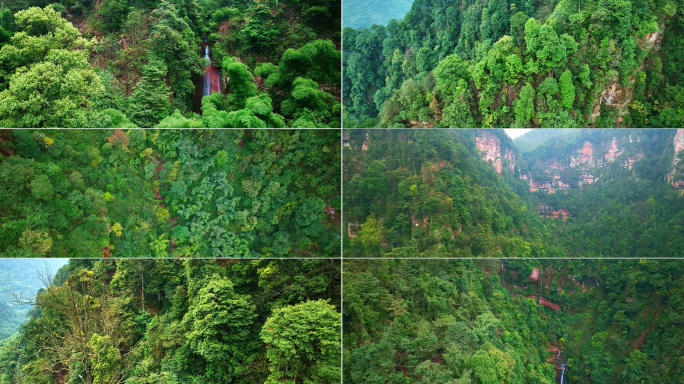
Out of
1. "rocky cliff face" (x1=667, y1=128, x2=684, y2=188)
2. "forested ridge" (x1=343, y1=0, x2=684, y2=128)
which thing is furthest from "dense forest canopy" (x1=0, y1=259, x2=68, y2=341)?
"rocky cliff face" (x1=667, y1=128, x2=684, y2=188)

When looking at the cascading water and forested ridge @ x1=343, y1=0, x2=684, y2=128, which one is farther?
the cascading water

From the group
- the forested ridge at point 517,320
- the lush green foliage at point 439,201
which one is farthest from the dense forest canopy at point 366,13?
the forested ridge at point 517,320

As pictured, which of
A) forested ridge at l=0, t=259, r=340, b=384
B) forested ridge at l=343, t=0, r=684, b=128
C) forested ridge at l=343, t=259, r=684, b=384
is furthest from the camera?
forested ridge at l=0, t=259, r=340, b=384

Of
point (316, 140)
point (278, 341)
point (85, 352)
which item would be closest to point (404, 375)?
point (278, 341)

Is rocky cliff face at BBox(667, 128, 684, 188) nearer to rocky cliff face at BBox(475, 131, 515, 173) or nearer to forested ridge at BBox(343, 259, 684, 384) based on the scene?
forested ridge at BBox(343, 259, 684, 384)

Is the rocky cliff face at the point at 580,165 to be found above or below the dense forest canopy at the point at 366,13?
below

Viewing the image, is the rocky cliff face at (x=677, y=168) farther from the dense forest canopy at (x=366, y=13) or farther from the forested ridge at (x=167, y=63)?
the forested ridge at (x=167, y=63)

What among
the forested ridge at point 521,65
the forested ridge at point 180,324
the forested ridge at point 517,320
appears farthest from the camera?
the forested ridge at point 180,324

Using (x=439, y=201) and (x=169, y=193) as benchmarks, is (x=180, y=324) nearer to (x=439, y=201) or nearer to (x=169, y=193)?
(x=169, y=193)
